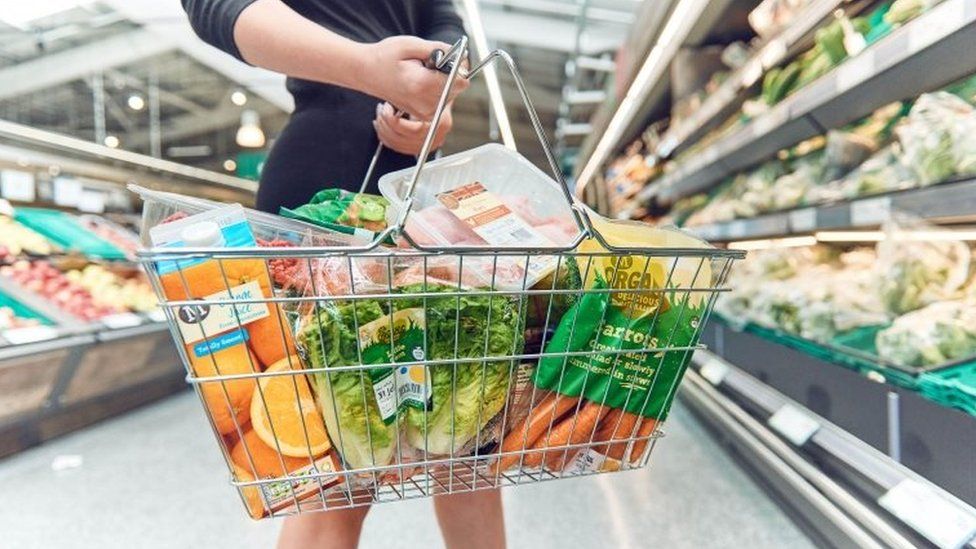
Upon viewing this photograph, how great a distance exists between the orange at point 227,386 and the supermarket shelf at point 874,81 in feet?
4.66

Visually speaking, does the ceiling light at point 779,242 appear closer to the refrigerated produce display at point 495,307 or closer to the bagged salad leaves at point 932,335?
the refrigerated produce display at point 495,307

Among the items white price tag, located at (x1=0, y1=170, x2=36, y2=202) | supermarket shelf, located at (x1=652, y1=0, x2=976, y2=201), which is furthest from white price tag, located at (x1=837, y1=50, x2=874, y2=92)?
white price tag, located at (x1=0, y1=170, x2=36, y2=202)

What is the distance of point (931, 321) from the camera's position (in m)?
1.46

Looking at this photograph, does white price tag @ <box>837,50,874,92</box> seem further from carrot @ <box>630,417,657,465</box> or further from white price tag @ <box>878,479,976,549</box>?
carrot @ <box>630,417,657,465</box>

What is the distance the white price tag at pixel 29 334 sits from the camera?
2.39 meters

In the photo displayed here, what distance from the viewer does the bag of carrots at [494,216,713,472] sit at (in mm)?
592

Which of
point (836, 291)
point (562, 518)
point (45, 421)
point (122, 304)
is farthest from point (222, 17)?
point (122, 304)

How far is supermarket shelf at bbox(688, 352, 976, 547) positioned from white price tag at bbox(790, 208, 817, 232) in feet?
1.77

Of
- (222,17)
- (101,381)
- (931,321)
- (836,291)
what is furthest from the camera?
(101,381)

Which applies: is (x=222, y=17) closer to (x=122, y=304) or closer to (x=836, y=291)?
(x=836, y=291)

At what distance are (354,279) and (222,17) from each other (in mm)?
435

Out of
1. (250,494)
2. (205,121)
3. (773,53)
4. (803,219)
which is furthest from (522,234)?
(205,121)

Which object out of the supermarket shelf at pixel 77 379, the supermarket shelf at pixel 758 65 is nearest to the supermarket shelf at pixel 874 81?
the supermarket shelf at pixel 758 65

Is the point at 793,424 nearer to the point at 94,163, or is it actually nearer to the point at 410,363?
the point at 410,363
